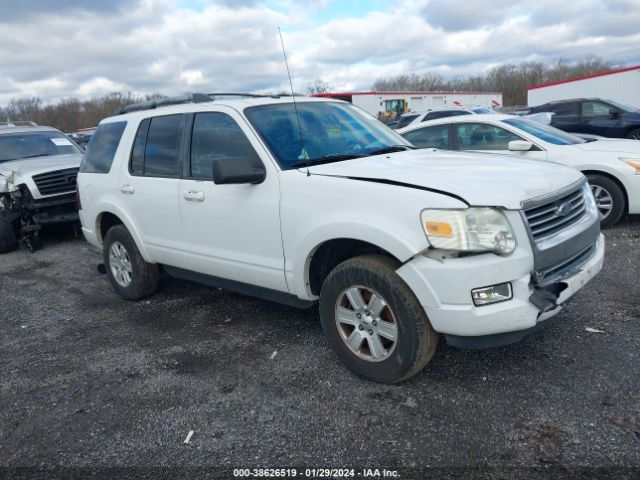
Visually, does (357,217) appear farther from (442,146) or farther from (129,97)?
(129,97)

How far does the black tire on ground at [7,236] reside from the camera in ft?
27.1

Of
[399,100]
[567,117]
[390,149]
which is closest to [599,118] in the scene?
[567,117]

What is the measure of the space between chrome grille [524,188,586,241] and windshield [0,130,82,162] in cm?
887

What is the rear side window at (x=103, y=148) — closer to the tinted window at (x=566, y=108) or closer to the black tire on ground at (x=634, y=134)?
the tinted window at (x=566, y=108)

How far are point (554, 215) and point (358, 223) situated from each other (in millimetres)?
1188

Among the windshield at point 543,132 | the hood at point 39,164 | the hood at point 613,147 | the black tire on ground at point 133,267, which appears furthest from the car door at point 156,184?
the hood at point 613,147

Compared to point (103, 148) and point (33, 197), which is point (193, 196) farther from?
point (33, 197)

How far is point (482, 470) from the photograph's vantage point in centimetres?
256

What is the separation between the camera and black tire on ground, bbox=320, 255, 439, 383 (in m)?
3.09

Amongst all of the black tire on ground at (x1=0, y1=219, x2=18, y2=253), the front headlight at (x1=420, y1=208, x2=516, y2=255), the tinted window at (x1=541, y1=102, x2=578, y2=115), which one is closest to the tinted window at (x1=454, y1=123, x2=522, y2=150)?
the front headlight at (x1=420, y1=208, x2=516, y2=255)

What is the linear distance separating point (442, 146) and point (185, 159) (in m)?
4.20

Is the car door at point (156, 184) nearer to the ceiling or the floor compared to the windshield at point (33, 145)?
nearer to the floor

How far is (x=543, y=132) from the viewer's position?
23.9 ft

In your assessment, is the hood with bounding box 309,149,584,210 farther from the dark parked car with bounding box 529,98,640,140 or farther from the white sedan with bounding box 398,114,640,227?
the dark parked car with bounding box 529,98,640,140
